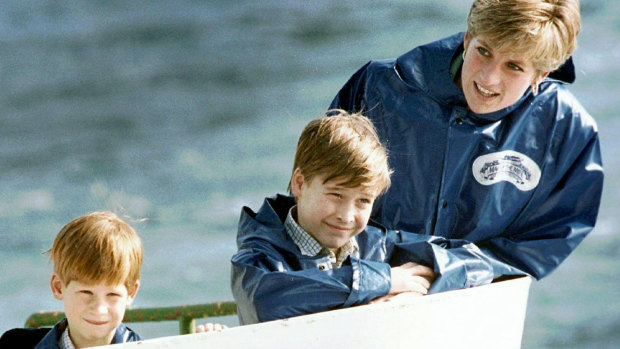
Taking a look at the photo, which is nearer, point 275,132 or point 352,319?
point 352,319

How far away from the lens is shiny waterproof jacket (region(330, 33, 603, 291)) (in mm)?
2742

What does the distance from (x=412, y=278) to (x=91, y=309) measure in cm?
67

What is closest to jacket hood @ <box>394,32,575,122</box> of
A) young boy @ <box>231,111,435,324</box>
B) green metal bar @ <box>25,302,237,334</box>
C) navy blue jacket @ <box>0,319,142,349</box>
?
young boy @ <box>231,111,435,324</box>

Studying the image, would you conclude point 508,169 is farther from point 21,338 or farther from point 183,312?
point 21,338

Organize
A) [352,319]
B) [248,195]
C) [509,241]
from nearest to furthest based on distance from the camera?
[352,319], [509,241], [248,195]

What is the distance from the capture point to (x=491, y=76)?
101 inches

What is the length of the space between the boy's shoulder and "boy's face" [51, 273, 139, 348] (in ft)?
0.47

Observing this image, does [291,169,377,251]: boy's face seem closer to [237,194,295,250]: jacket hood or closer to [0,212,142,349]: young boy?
[237,194,295,250]: jacket hood

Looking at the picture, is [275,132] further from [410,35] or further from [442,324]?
[442,324]

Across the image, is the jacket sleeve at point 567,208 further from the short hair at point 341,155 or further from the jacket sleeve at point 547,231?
the short hair at point 341,155

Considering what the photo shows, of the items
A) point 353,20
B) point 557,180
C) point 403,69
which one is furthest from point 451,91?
point 353,20

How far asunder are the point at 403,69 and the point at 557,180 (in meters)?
0.48

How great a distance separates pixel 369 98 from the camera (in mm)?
2816

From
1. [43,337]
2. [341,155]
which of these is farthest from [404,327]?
[43,337]
